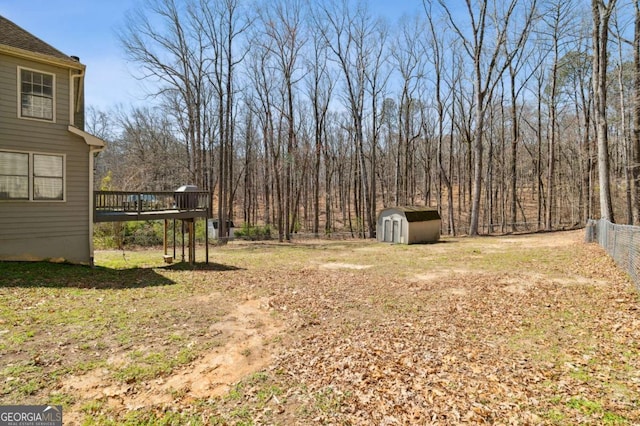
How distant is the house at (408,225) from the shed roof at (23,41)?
16.7 metres

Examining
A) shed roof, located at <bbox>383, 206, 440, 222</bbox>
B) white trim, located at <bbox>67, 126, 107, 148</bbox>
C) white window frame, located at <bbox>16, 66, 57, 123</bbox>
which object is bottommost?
shed roof, located at <bbox>383, 206, 440, 222</bbox>

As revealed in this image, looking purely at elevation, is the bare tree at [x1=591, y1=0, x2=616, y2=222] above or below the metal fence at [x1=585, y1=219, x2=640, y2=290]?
above

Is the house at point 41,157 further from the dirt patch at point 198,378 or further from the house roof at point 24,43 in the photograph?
the dirt patch at point 198,378

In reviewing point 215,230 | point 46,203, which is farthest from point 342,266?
point 215,230

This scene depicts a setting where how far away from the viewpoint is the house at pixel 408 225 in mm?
19375

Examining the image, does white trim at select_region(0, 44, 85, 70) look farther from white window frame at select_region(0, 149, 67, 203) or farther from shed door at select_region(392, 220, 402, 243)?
shed door at select_region(392, 220, 402, 243)

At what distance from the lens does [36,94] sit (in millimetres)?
9695

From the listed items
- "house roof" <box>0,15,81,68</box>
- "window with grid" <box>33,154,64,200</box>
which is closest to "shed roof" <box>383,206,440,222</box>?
"window with grid" <box>33,154,64,200</box>

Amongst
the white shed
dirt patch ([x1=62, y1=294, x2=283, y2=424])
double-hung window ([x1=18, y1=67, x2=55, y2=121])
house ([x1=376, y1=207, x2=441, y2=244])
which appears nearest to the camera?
dirt patch ([x1=62, y1=294, x2=283, y2=424])

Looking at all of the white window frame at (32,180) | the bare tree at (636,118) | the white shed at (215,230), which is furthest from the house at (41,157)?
the bare tree at (636,118)

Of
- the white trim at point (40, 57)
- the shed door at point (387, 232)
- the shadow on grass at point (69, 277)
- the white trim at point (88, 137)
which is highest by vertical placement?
the white trim at point (40, 57)

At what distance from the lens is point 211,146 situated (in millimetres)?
27812

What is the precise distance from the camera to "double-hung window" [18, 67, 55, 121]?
373 inches

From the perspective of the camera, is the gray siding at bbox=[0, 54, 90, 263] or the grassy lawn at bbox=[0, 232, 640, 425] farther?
the gray siding at bbox=[0, 54, 90, 263]
